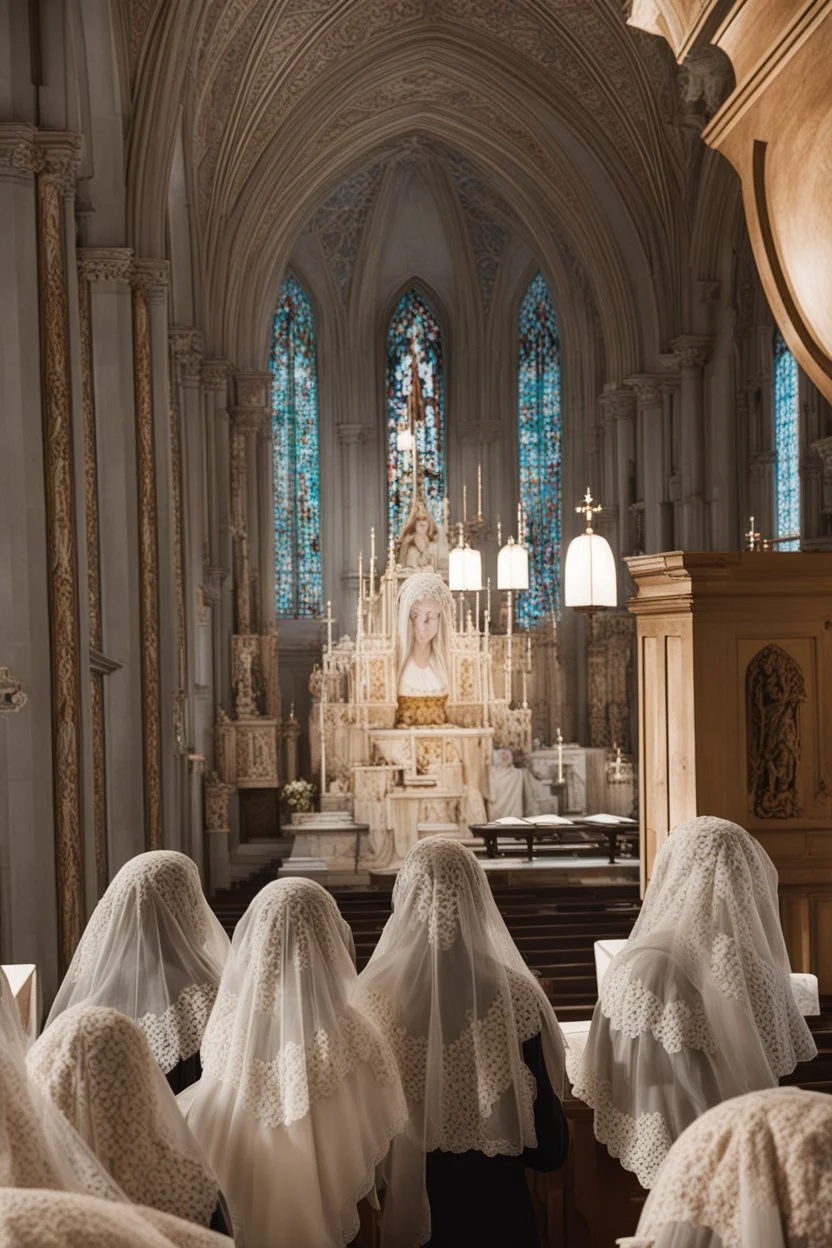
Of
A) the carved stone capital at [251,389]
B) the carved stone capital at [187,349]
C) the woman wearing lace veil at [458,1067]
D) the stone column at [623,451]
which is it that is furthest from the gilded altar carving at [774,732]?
the carved stone capital at [251,389]

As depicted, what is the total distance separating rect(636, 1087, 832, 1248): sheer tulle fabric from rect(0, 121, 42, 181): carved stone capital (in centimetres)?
811

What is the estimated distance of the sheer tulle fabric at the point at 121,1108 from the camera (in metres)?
2.62

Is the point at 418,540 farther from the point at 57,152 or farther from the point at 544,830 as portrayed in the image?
the point at 57,152

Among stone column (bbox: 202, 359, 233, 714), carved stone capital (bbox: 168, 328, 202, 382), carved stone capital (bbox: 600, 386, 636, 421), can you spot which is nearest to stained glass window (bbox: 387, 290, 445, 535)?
carved stone capital (bbox: 600, 386, 636, 421)

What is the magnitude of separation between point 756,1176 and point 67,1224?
85cm

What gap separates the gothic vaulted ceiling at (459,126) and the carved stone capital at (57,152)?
28.6 feet

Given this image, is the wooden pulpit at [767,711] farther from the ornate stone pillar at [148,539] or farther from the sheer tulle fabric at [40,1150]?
the ornate stone pillar at [148,539]

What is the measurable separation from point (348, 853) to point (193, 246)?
7967 mm

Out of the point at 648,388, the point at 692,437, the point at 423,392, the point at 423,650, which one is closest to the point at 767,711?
the point at 423,650

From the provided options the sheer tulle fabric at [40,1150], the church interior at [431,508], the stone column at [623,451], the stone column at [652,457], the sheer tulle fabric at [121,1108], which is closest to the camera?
the sheer tulle fabric at [40,1150]

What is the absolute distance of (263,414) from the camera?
2109 cm

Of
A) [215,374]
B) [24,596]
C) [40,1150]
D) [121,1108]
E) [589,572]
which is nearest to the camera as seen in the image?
[40,1150]

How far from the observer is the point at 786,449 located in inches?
713

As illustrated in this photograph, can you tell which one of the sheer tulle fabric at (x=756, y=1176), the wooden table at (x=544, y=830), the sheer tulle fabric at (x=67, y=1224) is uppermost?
the sheer tulle fabric at (x=67, y=1224)
